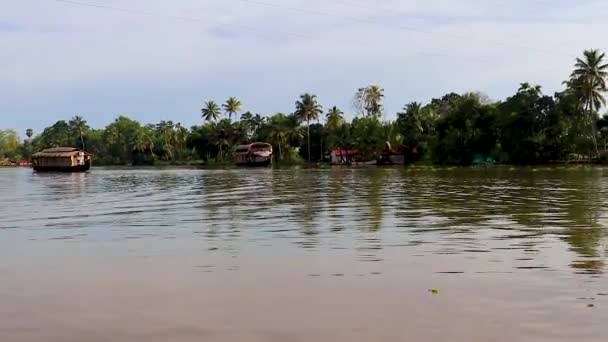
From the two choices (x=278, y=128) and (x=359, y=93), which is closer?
(x=359, y=93)

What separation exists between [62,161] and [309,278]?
3197 inches

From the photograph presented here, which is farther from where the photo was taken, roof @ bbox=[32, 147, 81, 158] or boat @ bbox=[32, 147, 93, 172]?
roof @ bbox=[32, 147, 81, 158]

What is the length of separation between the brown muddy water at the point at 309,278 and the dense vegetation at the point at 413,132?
66.0m

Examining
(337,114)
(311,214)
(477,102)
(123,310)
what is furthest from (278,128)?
(123,310)

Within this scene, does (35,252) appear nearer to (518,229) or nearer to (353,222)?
(353,222)

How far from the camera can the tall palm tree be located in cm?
7525

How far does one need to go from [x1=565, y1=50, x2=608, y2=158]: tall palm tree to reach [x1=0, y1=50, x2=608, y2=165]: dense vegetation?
0.36 feet

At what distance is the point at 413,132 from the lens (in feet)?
332

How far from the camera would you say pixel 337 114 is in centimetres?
12388

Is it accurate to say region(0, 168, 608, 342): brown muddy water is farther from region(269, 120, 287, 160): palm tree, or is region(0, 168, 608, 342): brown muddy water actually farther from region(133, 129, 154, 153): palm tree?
region(133, 129, 154, 153): palm tree

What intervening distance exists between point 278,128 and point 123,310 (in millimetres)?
120774

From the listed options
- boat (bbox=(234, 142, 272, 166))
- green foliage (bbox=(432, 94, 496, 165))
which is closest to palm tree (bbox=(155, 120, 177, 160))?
boat (bbox=(234, 142, 272, 166))

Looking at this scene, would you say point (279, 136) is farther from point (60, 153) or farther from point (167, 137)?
point (60, 153)

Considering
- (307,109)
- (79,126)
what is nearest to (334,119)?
(307,109)
